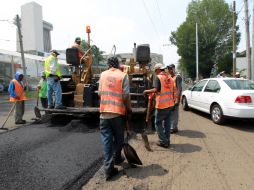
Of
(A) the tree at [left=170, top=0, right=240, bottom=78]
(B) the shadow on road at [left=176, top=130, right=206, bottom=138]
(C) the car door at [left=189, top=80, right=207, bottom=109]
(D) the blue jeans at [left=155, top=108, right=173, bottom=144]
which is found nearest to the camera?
(D) the blue jeans at [left=155, top=108, right=173, bottom=144]

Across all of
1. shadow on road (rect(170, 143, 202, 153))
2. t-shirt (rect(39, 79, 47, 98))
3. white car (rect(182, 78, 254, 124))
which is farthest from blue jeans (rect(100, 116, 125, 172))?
t-shirt (rect(39, 79, 47, 98))

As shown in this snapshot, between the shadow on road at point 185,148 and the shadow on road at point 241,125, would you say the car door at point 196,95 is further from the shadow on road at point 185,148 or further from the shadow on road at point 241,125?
the shadow on road at point 185,148

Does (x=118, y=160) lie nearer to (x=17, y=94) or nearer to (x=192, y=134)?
(x=192, y=134)

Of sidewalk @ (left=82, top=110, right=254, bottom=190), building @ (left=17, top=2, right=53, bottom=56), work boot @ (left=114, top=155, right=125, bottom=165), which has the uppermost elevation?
building @ (left=17, top=2, right=53, bottom=56)

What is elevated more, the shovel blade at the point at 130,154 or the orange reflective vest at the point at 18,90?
the orange reflective vest at the point at 18,90

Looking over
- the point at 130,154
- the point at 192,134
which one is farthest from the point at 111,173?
the point at 192,134

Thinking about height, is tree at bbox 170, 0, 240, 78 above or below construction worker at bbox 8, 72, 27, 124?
above

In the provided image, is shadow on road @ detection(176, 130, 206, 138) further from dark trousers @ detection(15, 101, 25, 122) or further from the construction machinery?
dark trousers @ detection(15, 101, 25, 122)

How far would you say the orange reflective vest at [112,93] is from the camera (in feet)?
14.7

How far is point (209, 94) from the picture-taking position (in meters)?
9.14

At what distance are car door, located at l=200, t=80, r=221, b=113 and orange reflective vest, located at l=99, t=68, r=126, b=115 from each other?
4.97 m

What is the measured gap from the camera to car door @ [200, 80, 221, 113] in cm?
881

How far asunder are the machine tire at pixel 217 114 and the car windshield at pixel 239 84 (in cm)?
71

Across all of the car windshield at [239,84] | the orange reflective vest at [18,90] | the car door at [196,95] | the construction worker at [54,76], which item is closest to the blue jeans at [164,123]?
the construction worker at [54,76]
